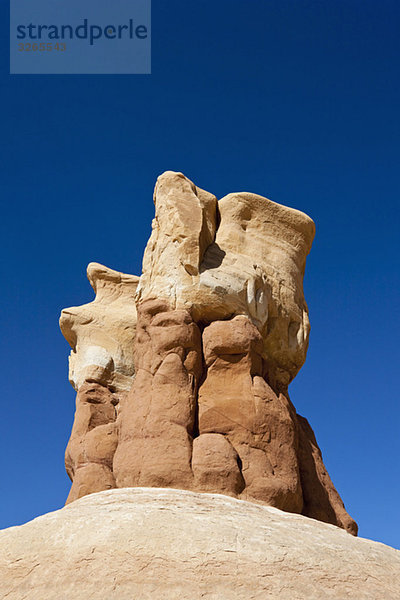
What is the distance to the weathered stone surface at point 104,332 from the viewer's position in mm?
17422

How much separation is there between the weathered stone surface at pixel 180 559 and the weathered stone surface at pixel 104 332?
6.06 meters

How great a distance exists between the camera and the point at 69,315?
18547 mm

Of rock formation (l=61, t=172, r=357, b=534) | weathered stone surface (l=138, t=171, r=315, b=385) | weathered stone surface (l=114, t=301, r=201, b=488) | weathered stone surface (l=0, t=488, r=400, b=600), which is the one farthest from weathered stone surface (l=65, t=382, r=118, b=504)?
weathered stone surface (l=0, t=488, r=400, b=600)

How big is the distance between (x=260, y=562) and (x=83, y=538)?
238 centimetres

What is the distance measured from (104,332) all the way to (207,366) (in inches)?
Result: 163

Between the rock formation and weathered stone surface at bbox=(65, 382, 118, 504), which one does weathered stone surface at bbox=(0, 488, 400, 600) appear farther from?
weathered stone surface at bbox=(65, 382, 118, 504)

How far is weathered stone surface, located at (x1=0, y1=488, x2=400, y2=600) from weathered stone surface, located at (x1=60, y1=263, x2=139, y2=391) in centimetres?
606

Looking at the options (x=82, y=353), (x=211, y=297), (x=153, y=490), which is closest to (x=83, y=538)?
(x=153, y=490)

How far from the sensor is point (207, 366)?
48.6ft

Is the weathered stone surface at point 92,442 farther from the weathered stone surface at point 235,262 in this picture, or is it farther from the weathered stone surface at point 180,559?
the weathered stone surface at point 180,559

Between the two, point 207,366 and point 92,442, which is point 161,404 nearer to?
point 207,366

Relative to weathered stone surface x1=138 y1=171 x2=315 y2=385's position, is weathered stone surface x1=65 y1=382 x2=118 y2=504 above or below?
below

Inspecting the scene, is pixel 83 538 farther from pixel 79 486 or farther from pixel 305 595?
pixel 79 486

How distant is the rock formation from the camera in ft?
44.5
